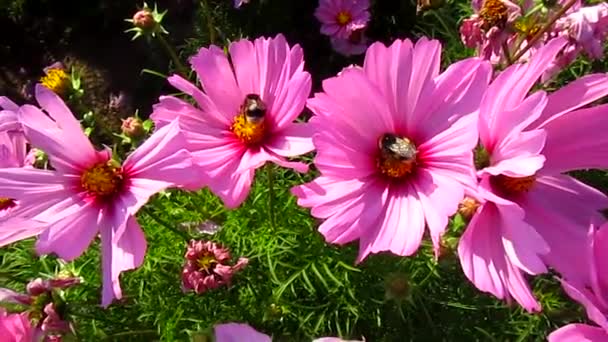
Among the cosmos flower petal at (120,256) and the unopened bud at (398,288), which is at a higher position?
the cosmos flower petal at (120,256)

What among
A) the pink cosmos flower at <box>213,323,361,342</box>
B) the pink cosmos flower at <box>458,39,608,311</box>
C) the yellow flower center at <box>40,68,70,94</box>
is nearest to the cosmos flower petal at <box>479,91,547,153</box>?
the pink cosmos flower at <box>458,39,608,311</box>

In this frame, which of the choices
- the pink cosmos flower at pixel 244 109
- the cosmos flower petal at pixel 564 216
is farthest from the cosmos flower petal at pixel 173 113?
the cosmos flower petal at pixel 564 216

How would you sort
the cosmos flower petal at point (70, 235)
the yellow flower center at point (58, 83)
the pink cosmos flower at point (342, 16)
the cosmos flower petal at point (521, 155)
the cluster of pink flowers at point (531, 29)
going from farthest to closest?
the pink cosmos flower at point (342, 16)
the yellow flower center at point (58, 83)
the cluster of pink flowers at point (531, 29)
the cosmos flower petal at point (70, 235)
the cosmos flower petal at point (521, 155)

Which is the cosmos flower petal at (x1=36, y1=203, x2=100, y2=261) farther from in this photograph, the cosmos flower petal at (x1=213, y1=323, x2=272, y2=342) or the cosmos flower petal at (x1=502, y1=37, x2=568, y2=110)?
the cosmos flower petal at (x1=502, y1=37, x2=568, y2=110)

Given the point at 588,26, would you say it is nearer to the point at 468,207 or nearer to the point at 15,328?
the point at 468,207

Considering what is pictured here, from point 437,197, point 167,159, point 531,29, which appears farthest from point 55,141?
point 531,29

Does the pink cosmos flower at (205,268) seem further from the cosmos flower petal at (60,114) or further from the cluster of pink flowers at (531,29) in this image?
the cluster of pink flowers at (531,29)
